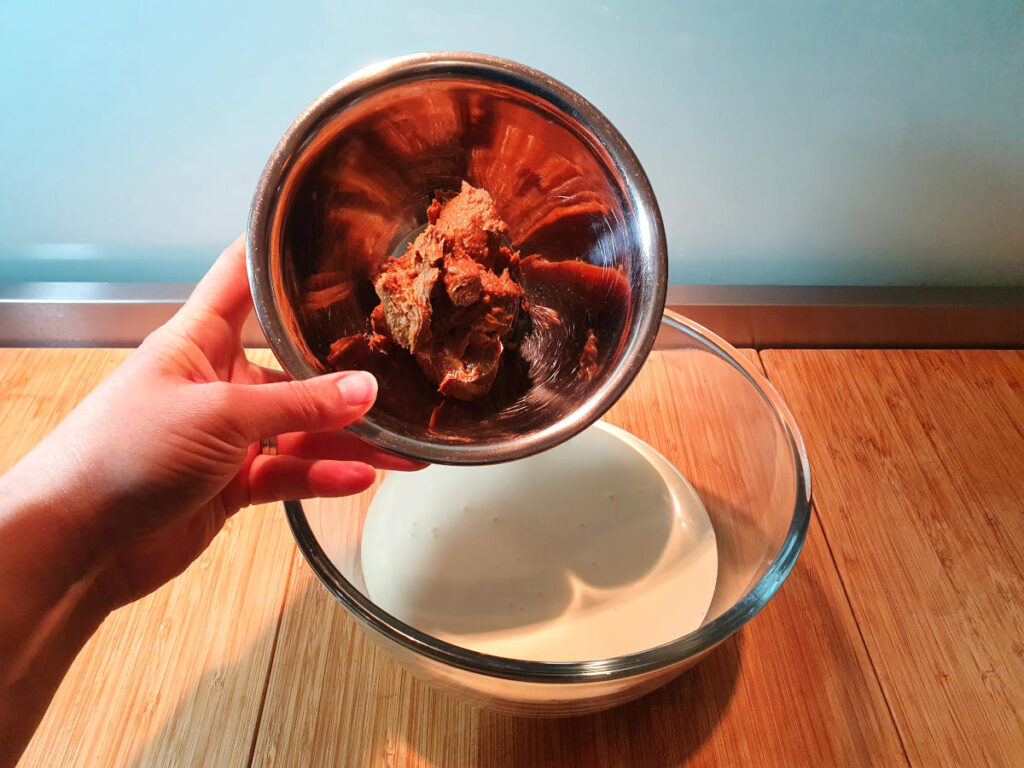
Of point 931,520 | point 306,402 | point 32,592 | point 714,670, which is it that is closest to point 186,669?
point 32,592

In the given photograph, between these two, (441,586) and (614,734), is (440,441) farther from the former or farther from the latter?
(614,734)

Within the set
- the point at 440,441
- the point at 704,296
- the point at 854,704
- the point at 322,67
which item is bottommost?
the point at 854,704

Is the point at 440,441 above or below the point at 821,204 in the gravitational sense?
above

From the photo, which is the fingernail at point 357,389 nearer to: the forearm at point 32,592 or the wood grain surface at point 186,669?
the forearm at point 32,592

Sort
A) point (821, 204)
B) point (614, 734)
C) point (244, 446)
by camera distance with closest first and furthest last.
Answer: point (244, 446), point (614, 734), point (821, 204)

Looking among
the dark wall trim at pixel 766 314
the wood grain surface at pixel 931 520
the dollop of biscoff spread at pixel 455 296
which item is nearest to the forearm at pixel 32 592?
the dollop of biscoff spread at pixel 455 296

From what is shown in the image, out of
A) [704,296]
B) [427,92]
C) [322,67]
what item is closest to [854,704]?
[704,296]

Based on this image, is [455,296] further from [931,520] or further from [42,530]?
[931,520]
